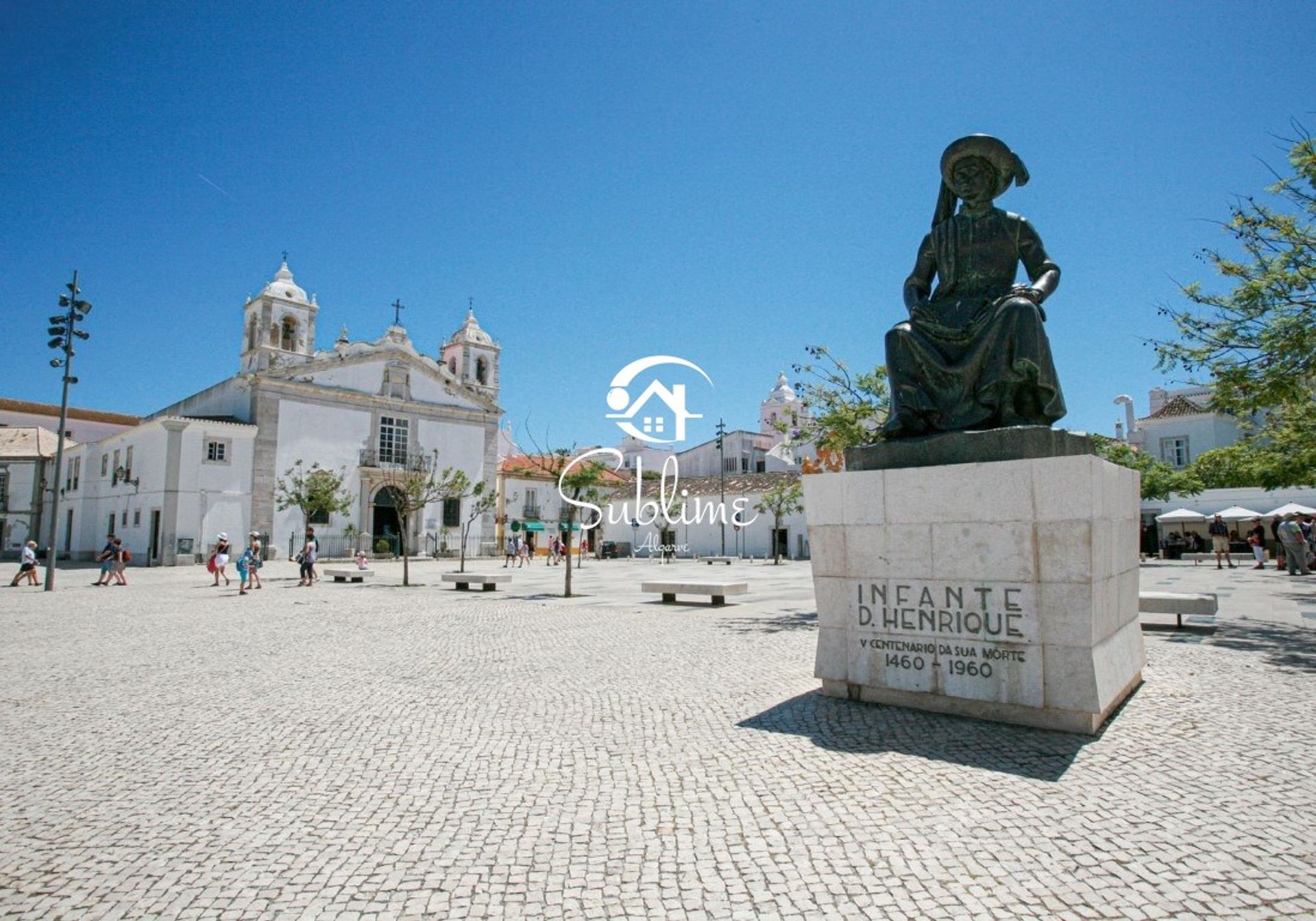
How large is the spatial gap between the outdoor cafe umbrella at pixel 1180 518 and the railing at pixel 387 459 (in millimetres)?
35123

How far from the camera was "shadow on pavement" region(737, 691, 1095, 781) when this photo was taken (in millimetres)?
3816

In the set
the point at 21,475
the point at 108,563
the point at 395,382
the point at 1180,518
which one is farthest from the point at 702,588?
the point at 21,475

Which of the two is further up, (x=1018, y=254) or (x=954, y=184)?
(x=954, y=184)

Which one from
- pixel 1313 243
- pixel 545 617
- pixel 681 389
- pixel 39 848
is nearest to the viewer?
pixel 39 848

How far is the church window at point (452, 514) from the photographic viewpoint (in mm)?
39938

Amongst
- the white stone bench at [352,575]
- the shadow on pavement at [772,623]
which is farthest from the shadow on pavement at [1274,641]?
the white stone bench at [352,575]

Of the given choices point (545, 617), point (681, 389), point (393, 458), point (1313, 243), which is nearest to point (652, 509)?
point (393, 458)

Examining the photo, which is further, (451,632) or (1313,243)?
(451,632)

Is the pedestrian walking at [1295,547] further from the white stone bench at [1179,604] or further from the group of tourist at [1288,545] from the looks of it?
the white stone bench at [1179,604]

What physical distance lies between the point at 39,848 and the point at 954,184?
6624 millimetres

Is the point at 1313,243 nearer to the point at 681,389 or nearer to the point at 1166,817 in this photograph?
the point at 1166,817

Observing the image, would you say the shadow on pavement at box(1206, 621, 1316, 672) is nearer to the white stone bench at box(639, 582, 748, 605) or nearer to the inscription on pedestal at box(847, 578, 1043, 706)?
the inscription on pedestal at box(847, 578, 1043, 706)

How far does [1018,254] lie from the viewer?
17.8ft

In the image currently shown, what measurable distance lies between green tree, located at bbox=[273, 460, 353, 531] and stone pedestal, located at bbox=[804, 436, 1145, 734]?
22.4 meters
